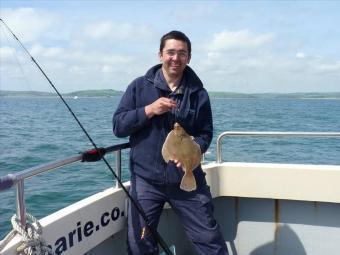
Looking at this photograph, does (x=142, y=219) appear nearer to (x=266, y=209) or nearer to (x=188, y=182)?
(x=188, y=182)

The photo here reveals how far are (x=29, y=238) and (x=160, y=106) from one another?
1219 mm

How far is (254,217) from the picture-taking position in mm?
4543

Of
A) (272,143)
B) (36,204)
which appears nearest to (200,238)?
(36,204)

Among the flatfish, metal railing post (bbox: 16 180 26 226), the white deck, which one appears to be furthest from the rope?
the white deck

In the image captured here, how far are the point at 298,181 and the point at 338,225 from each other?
632 mm

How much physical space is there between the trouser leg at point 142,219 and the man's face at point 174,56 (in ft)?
2.95

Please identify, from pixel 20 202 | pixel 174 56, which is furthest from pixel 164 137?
pixel 20 202

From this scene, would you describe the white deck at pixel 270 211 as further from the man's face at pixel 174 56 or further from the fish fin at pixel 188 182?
the man's face at pixel 174 56

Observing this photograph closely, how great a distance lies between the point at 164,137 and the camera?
10.8 feet

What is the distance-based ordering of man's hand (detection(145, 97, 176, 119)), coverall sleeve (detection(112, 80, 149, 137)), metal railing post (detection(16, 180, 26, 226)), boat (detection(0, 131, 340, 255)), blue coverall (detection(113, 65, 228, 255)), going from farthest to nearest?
1. boat (detection(0, 131, 340, 255))
2. blue coverall (detection(113, 65, 228, 255))
3. coverall sleeve (detection(112, 80, 149, 137))
4. man's hand (detection(145, 97, 176, 119))
5. metal railing post (detection(16, 180, 26, 226))

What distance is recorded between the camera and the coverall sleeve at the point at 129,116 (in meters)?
3.20

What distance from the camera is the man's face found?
3.25 metres

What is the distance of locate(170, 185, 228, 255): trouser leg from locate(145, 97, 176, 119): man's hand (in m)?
0.66

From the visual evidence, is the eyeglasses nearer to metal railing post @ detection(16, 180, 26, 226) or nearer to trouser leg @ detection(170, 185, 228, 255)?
trouser leg @ detection(170, 185, 228, 255)
